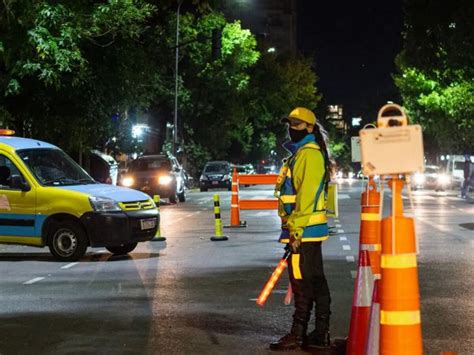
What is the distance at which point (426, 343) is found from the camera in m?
7.36

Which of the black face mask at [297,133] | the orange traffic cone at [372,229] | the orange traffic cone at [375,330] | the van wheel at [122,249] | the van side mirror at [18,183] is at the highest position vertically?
the black face mask at [297,133]

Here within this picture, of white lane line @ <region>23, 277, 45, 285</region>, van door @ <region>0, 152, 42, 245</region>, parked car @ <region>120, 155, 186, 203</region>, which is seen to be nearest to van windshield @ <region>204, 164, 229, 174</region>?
parked car @ <region>120, 155, 186, 203</region>

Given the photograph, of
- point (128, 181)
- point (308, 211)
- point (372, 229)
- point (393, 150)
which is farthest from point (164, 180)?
point (393, 150)

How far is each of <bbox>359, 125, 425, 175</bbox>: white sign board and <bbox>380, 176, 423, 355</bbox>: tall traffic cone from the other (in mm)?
279

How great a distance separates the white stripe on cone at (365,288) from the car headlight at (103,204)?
7.49m

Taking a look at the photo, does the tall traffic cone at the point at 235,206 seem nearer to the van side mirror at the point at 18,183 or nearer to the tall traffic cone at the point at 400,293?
the van side mirror at the point at 18,183

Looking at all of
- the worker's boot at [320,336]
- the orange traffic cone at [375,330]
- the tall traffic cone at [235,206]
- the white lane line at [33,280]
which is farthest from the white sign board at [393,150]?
the tall traffic cone at [235,206]

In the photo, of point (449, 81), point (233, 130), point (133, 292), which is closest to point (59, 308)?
point (133, 292)

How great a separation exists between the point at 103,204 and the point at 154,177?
699 inches

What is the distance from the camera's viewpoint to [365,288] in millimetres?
6270

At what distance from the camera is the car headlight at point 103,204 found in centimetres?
1323

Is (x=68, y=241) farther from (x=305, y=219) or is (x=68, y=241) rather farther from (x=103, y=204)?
(x=305, y=219)

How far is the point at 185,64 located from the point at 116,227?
41300 mm

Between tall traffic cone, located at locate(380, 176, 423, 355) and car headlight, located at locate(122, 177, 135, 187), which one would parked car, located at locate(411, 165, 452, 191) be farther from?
tall traffic cone, located at locate(380, 176, 423, 355)
